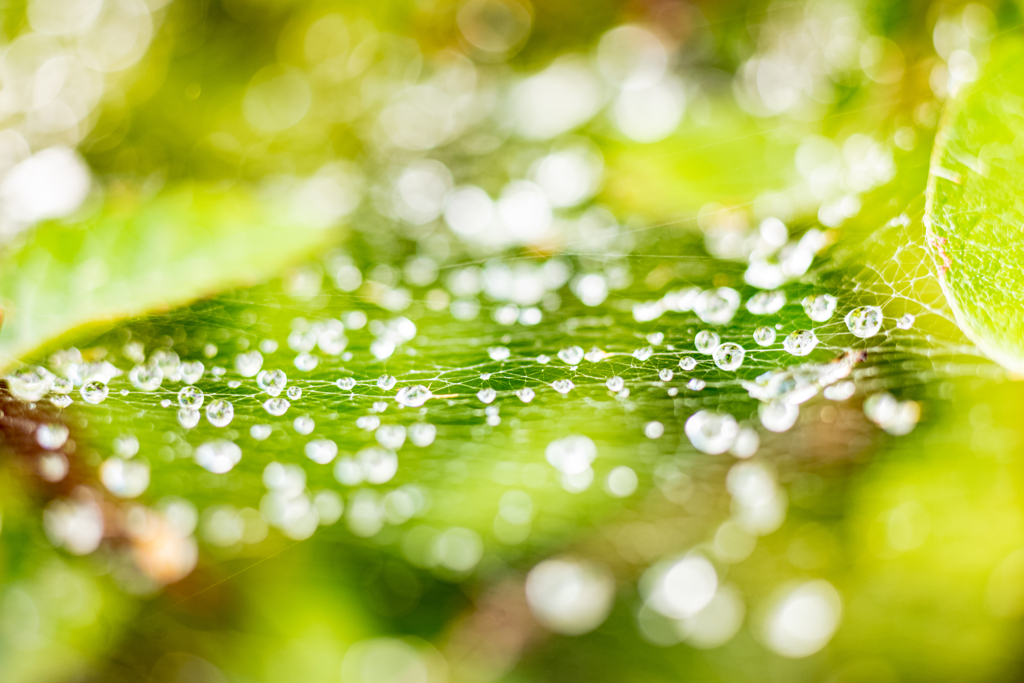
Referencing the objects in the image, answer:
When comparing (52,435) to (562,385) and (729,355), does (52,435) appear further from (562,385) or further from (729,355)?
(729,355)

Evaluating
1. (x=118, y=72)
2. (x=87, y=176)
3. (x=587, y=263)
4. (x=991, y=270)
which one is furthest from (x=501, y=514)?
(x=118, y=72)

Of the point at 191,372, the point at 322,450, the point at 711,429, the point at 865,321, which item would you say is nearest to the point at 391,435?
the point at 322,450

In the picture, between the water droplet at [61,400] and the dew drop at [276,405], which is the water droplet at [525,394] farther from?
the water droplet at [61,400]

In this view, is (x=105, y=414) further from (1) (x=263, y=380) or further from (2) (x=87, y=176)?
(2) (x=87, y=176)

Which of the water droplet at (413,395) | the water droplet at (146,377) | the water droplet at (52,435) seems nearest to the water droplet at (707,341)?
the water droplet at (413,395)

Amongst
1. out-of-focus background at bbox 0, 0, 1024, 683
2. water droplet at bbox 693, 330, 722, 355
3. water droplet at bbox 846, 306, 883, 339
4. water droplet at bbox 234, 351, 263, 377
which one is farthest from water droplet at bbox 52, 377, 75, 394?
water droplet at bbox 846, 306, 883, 339

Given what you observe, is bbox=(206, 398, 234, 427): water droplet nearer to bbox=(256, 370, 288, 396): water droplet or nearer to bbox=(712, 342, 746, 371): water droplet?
bbox=(256, 370, 288, 396): water droplet
